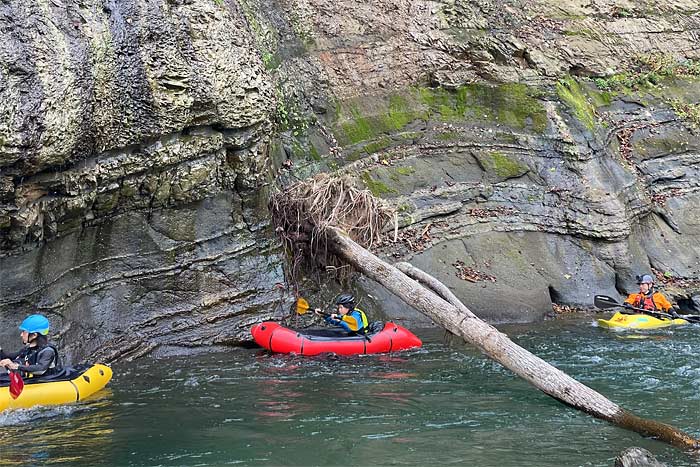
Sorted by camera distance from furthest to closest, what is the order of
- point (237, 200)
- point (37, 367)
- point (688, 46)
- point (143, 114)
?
point (688, 46) → point (237, 200) → point (143, 114) → point (37, 367)

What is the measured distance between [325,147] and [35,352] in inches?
265

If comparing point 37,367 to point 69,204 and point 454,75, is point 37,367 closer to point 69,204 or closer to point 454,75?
point 69,204

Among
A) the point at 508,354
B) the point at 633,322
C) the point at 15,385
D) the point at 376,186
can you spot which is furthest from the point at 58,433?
the point at 633,322

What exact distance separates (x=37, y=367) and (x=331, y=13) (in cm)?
954

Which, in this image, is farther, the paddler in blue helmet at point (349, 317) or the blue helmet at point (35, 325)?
the paddler in blue helmet at point (349, 317)

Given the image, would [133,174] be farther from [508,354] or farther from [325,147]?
[508,354]

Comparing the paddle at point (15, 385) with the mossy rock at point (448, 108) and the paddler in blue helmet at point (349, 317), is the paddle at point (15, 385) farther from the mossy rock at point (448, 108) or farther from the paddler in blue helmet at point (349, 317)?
the mossy rock at point (448, 108)

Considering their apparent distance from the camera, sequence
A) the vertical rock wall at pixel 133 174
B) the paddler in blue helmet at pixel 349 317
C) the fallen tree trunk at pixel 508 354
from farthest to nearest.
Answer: the paddler in blue helmet at pixel 349 317, the vertical rock wall at pixel 133 174, the fallen tree trunk at pixel 508 354

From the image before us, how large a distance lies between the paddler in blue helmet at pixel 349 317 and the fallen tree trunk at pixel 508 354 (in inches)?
20.3

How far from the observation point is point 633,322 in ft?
40.4

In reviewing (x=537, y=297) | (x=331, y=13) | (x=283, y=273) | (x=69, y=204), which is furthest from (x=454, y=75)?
(x=69, y=204)

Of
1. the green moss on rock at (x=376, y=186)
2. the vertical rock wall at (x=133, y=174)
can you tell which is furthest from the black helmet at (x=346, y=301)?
the green moss on rock at (x=376, y=186)

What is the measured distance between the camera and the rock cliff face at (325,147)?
9266mm

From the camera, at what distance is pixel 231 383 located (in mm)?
9062
